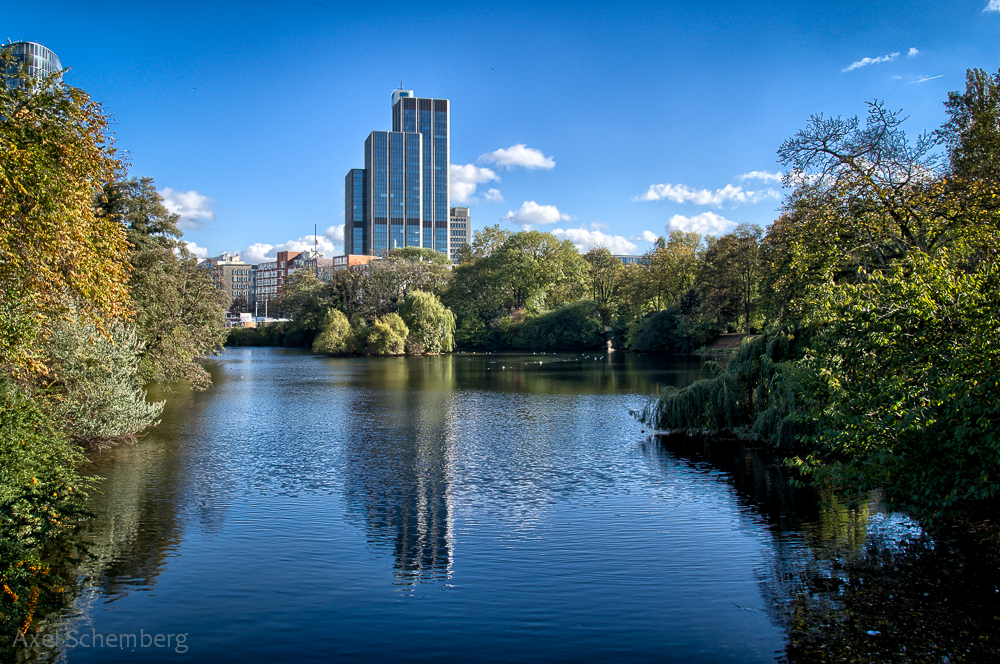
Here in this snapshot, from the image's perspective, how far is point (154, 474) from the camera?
17250 millimetres

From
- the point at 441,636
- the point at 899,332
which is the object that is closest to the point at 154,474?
the point at 441,636

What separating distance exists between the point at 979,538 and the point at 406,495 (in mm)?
10871


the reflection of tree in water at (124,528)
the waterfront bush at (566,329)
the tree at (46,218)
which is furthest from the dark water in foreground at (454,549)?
the waterfront bush at (566,329)

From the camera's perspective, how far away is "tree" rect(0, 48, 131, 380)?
9828 millimetres

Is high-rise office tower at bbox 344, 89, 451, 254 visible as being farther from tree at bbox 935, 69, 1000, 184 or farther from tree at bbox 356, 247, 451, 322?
tree at bbox 935, 69, 1000, 184

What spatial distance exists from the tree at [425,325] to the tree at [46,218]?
61124 millimetres

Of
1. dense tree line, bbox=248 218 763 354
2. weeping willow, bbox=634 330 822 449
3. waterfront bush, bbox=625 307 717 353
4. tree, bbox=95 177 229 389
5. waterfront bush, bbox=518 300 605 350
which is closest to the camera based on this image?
weeping willow, bbox=634 330 822 449

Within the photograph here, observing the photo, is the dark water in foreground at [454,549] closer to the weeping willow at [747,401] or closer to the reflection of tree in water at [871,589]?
the reflection of tree in water at [871,589]

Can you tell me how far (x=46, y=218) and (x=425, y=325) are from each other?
2484 inches

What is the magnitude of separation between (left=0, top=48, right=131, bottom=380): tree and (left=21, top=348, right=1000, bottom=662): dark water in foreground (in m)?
4.11

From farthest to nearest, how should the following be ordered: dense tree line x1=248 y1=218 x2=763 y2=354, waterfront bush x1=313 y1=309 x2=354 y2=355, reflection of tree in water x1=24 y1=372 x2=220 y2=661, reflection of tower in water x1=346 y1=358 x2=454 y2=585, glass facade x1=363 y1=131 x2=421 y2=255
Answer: glass facade x1=363 y1=131 x2=421 y2=255
waterfront bush x1=313 y1=309 x2=354 y2=355
dense tree line x1=248 y1=218 x2=763 y2=354
reflection of tower in water x1=346 y1=358 x2=454 y2=585
reflection of tree in water x1=24 y1=372 x2=220 y2=661

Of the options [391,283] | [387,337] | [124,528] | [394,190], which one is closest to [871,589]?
[124,528]

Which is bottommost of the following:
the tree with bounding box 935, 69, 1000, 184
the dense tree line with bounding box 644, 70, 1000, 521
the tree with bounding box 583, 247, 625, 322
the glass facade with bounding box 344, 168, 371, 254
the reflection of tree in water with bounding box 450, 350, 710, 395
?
the reflection of tree in water with bounding box 450, 350, 710, 395

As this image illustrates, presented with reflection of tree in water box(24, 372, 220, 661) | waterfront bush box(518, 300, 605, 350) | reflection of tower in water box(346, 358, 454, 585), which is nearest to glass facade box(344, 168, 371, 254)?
waterfront bush box(518, 300, 605, 350)
